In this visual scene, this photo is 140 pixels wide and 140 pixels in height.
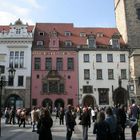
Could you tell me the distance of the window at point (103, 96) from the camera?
4859 cm

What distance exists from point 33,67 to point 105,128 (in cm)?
4033

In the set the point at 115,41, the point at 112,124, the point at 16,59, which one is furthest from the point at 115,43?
the point at 112,124

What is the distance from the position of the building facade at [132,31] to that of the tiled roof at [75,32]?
1799 millimetres

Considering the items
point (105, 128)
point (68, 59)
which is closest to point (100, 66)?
point (68, 59)

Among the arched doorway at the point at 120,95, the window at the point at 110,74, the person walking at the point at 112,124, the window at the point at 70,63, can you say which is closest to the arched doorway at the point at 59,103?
the window at the point at 70,63

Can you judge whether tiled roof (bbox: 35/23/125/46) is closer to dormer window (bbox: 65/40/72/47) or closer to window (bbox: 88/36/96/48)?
dormer window (bbox: 65/40/72/47)

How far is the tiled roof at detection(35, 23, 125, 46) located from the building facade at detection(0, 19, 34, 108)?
2.89 metres

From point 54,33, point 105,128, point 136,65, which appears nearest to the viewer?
point 105,128

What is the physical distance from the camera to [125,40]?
2051 inches

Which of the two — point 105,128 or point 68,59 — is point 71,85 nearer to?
point 68,59

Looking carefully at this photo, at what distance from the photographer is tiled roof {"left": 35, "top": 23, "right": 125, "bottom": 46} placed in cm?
5201

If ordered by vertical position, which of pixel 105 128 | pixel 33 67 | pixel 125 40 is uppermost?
pixel 125 40

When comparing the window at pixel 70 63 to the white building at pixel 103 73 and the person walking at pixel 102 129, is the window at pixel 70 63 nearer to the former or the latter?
the white building at pixel 103 73

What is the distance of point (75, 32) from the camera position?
179ft
